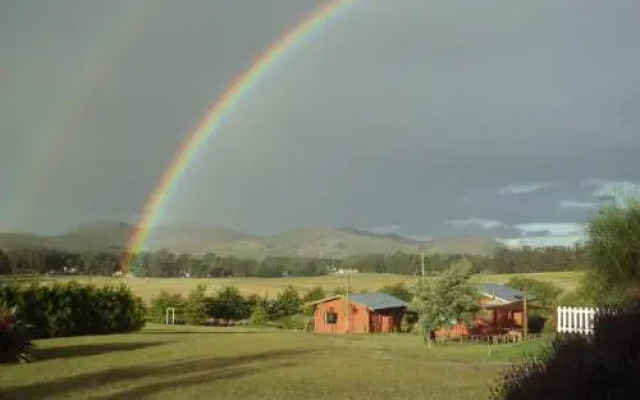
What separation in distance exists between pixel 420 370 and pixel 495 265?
3934 inches

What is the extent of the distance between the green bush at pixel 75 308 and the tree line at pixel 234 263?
43175 millimetres

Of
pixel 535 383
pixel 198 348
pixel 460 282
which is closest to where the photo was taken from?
pixel 535 383

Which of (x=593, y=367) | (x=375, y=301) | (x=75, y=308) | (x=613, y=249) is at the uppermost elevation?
(x=613, y=249)

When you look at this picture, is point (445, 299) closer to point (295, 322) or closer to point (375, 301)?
point (375, 301)

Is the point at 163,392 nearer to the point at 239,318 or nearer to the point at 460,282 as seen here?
the point at 460,282

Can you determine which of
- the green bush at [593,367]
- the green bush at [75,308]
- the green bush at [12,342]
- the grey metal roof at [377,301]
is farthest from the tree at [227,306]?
the green bush at [593,367]

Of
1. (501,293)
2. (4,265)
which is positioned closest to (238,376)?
(4,265)

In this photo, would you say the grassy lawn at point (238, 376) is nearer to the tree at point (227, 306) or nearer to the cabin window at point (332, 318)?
the cabin window at point (332, 318)

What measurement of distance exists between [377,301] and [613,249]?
47.0 metres

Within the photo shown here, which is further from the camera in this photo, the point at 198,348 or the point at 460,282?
the point at 460,282

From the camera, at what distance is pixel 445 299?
127 feet

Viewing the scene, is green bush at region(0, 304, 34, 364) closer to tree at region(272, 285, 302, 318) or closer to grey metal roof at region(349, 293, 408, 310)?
grey metal roof at region(349, 293, 408, 310)

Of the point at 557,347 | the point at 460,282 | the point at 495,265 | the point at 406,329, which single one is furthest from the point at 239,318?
the point at 557,347

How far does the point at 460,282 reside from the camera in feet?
129
